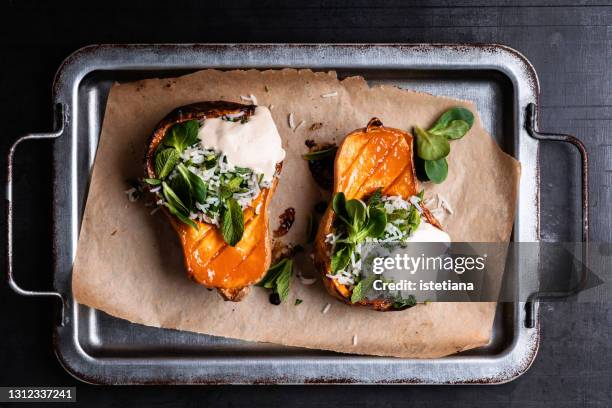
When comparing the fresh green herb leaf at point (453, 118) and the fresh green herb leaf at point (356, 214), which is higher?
the fresh green herb leaf at point (453, 118)

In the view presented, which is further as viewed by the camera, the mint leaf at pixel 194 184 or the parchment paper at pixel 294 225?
the parchment paper at pixel 294 225

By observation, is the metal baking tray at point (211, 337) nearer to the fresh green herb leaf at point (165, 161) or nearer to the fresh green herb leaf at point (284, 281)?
the fresh green herb leaf at point (284, 281)

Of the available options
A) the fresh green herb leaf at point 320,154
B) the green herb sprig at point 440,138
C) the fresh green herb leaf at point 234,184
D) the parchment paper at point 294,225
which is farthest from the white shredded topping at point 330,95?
the fresh green herb leaf at point 234,184

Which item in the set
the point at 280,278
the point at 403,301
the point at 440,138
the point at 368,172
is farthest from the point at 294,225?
the point at 440,138

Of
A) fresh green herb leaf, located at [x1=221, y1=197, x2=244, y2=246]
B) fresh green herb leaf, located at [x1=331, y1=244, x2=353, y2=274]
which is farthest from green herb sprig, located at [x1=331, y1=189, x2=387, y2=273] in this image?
fresh green herb leaf, located at [x1=221, y1=197, x2=244, y2=246]

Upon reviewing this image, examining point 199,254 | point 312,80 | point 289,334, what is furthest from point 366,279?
point 312,80

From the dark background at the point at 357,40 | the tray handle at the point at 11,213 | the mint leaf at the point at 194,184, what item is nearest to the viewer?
the mint leaf at the point at 194,184

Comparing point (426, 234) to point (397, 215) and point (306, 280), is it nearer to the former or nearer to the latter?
point (397, 215)

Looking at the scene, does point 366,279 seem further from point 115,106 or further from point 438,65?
point 115,106

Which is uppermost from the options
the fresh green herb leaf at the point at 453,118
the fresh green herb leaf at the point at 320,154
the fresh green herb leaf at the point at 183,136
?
the fresh green herb leaf at the point at 453,118

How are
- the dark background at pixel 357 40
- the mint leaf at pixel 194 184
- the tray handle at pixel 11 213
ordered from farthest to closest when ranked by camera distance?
1. the dark background at pixel 357 40
2. the tray handle at pixel 11 213
3. the mint leaf at pixel 194 184
